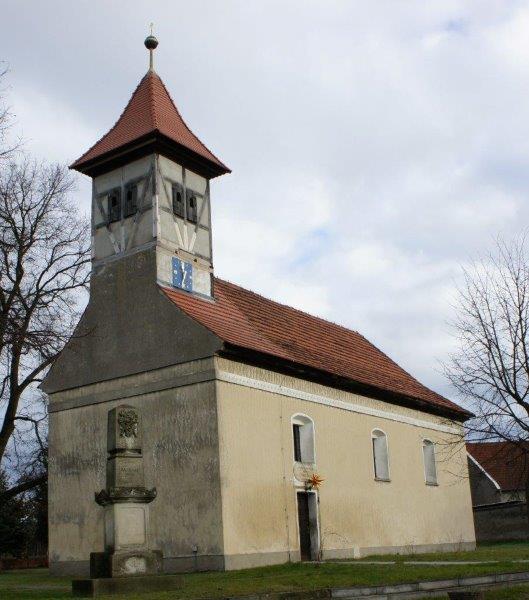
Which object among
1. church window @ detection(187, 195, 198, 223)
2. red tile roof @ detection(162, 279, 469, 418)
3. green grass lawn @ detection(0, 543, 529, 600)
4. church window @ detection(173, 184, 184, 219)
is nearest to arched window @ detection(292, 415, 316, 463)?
red tile roof @ detection(162, 279, 469, 418)

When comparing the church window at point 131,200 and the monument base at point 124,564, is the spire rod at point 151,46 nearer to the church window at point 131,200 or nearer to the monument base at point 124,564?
the church window at point 131,200

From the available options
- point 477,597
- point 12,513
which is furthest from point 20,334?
point 12,513

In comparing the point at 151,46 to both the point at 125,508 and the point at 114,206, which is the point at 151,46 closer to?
the point at 114,206

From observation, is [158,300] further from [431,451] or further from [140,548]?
[431,451]

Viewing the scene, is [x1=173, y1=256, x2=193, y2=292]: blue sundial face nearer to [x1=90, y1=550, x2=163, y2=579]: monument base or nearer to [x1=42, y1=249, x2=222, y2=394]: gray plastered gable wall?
[x1=42, y1=249, x2=222, y2=394]: gray plastered gable wall

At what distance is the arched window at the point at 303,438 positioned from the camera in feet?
79.5

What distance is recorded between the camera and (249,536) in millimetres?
21141

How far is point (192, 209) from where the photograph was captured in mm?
25266

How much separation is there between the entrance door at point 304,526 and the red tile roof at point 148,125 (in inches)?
416

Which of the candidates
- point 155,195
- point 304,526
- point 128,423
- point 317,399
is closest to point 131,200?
point 155,195

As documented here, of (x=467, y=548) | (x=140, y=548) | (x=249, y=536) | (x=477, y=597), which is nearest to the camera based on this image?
(x=477, y=597)

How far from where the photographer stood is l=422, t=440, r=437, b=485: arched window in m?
31.2

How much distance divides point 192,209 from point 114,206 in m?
2.37

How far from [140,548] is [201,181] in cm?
1382
